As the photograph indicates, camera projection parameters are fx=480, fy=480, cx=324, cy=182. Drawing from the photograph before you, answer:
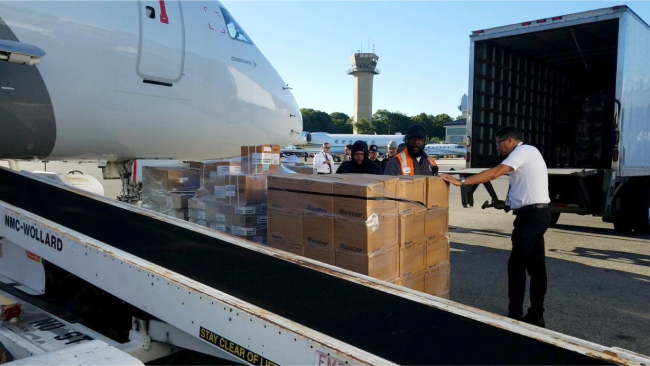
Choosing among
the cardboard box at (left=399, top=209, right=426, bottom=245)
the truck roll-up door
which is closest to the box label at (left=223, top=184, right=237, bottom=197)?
the cardboard box at (left=399, top=209, right=426, bottom=245)

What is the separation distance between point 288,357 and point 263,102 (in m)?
4.74

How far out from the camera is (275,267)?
2672mm

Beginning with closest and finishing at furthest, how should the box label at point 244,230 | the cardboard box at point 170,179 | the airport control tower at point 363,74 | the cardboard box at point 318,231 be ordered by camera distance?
1. the cardboard box at point 318,231
2. the box label at point 244,230
3. the cardboard box at point 170,179
4. the airport control tower at point 363,74

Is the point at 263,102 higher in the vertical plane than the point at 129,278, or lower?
higher

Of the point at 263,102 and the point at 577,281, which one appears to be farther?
the point at 263,102

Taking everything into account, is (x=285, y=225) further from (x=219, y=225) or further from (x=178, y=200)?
(x=178, y=200)

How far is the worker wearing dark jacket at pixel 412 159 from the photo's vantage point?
485 cm

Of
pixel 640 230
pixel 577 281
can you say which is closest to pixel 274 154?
pixel 577 281

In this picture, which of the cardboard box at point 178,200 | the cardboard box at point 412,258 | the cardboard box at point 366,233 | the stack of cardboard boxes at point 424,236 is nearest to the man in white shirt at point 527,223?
the stack of cardboard boxes at point 424,236

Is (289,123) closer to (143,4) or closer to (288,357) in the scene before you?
(143,4)

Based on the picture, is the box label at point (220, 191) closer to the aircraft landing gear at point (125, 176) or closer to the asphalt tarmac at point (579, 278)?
the aircraft landing gear at point (125, 176)

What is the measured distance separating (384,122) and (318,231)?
95976mm

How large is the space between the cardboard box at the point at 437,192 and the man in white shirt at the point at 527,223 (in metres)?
0.07

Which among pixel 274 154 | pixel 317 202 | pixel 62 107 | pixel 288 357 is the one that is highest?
pixel 62 107
